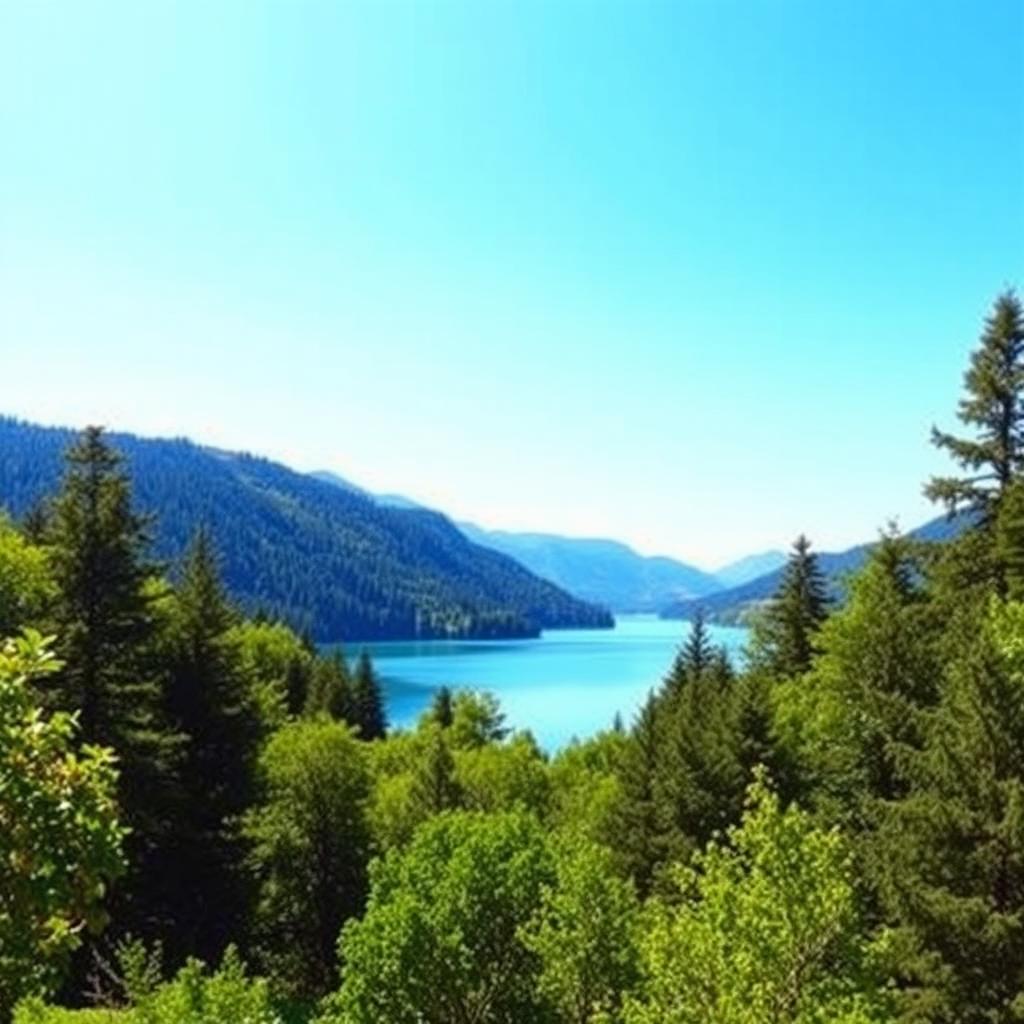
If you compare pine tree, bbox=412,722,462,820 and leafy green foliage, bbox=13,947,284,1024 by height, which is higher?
leafy green foliage, bbox=13,947,284,1024

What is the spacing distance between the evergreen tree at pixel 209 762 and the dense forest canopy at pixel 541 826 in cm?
9

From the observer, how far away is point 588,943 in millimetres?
23844

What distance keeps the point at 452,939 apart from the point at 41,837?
19342mm

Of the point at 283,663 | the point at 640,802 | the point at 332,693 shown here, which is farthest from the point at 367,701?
the point at 640,802

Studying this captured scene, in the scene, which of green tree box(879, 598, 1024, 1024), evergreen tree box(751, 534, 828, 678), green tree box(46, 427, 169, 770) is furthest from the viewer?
evergreen tree box(751, 534, 828, 678)

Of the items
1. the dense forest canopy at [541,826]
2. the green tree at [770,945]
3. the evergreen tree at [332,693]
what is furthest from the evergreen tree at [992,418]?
the evergreen tree at [332,693]

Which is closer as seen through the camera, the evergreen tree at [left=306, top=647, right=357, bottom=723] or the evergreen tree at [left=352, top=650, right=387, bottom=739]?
the evergreen tree at [left=306, top=647, right=357, bottom=723]

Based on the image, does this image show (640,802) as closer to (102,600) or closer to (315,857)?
(315,857)

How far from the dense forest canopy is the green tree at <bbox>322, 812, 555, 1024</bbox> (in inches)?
2.6

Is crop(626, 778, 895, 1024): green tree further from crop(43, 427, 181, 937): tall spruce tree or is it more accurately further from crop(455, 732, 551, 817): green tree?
crop(455, 732, 551, 817): green tree

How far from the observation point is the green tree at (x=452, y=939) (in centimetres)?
2578

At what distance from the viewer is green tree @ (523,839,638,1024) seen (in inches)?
941

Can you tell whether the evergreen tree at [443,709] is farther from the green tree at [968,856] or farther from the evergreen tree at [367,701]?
the green tree at [968,856]

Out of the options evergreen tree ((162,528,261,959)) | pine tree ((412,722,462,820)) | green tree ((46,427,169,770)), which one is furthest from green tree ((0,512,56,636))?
pine tree ((412,722,462,820))
